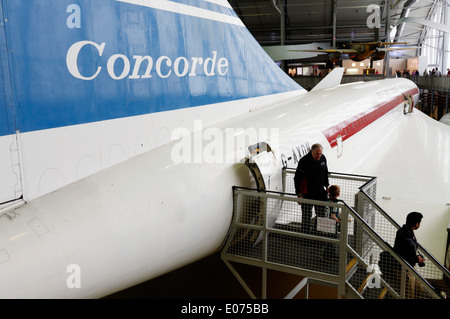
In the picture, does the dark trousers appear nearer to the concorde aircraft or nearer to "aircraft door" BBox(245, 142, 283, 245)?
"aircraft door" BBox(245, 142, 283, 245)

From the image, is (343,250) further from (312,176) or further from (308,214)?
(312,176)

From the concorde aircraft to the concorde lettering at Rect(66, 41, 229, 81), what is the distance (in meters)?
0.01

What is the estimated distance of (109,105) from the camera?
383 centimetres

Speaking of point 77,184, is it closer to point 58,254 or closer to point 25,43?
point 58,254

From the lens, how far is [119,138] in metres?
3.99

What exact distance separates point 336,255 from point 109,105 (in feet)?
9.61

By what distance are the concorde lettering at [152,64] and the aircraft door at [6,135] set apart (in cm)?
55

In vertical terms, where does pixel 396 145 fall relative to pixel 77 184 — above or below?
below

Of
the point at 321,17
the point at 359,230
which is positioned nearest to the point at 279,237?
the point at 359,230

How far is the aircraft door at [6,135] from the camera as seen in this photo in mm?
2947

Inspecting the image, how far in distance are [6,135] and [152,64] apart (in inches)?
69.7
